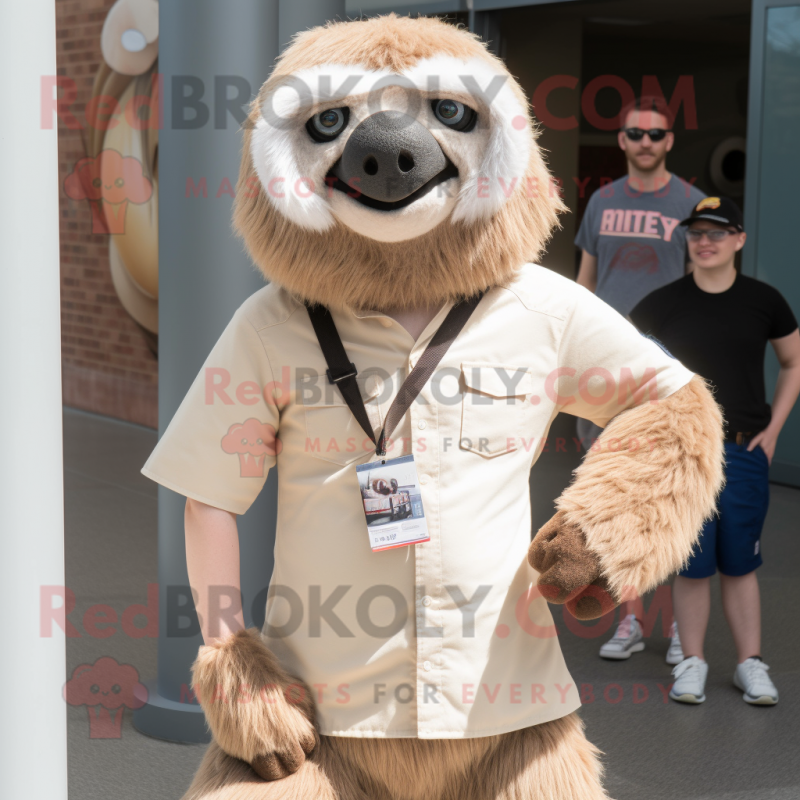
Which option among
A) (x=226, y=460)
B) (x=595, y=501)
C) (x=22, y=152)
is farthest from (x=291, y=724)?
(x=22, y=152)

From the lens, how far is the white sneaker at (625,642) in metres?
3.75

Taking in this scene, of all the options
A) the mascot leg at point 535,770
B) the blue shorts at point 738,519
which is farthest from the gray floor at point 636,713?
the mascot leg at point 535,770

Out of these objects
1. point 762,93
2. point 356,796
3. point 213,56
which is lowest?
point 356,796

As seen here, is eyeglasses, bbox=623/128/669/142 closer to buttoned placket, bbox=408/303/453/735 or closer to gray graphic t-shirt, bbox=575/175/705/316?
gray graphic t-shirt, bbox=575/175/705/316

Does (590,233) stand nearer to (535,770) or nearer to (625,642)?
(625,642)

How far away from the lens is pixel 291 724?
1583 mm

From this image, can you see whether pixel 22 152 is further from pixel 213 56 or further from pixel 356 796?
pixel 213 56

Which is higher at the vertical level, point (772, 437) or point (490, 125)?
point (490, 125)

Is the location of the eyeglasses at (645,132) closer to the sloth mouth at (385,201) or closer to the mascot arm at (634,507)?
the mascot arm at (634,507)

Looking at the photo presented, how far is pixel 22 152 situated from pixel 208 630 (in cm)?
82

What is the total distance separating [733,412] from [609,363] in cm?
183

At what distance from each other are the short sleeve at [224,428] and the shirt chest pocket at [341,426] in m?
0.08

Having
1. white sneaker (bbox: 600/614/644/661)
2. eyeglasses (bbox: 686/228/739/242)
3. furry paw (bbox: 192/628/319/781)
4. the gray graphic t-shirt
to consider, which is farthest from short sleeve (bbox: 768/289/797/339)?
furry paw (bbox: 192/628/319/781)

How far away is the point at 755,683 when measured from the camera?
3.39 metres
